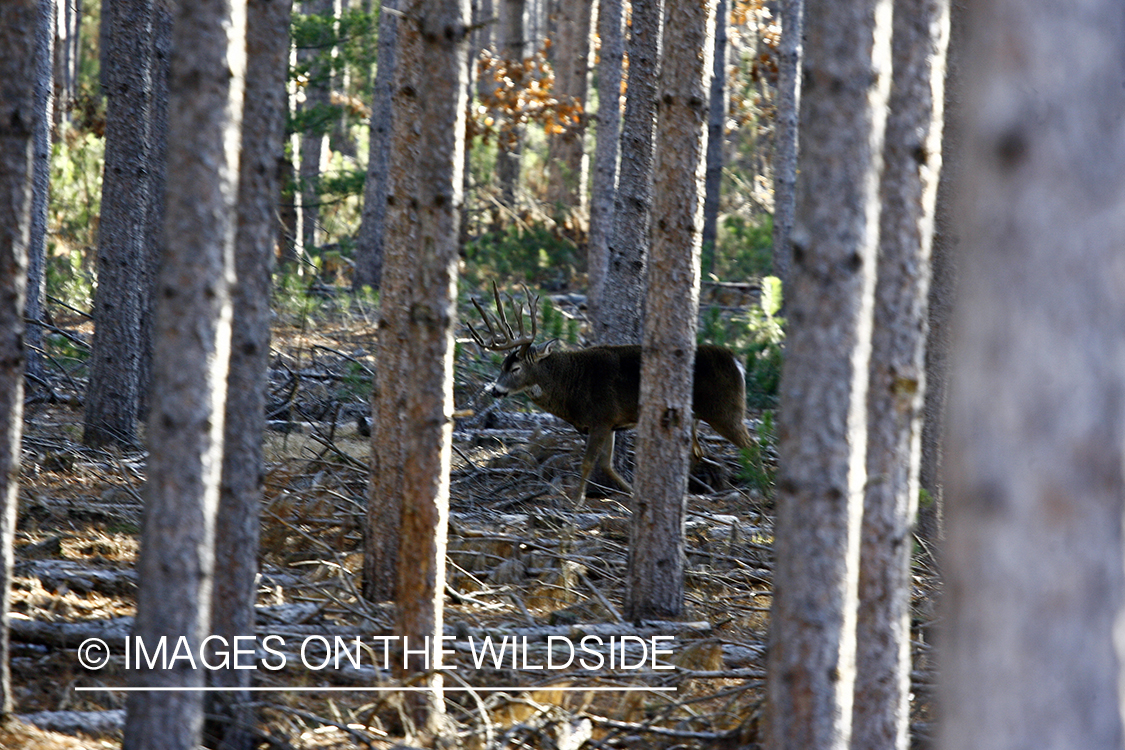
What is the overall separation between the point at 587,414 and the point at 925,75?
17.9 feet

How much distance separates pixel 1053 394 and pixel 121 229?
8.65 meters

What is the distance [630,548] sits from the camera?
652 cm

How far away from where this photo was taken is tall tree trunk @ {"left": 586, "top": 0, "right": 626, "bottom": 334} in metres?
14.4

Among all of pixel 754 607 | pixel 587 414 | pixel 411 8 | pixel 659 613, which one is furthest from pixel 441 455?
pixel 587 414

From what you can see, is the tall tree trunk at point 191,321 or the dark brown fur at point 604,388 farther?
the dark brown fur at point 604,388

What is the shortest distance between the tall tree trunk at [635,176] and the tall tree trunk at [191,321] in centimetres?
601

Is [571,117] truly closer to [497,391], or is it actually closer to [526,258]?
[526,258]

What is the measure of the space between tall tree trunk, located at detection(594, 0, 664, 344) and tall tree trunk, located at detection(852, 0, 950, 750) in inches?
195

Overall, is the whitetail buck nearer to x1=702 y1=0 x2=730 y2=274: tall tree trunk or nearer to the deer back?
the deer back

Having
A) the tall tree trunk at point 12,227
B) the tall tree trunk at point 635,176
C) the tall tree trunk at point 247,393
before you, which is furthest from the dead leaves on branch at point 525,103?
the tall tree trunk at point 12,227

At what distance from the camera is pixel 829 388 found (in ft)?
12.0

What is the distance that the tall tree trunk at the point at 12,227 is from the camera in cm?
414

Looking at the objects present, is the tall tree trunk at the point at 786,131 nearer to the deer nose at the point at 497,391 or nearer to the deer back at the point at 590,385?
the deer back at the point at 590,385

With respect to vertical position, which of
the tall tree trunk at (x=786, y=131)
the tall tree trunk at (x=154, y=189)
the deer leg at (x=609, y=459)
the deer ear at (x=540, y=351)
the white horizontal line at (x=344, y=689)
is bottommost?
the white horizontal line at (x=344, y=689)
